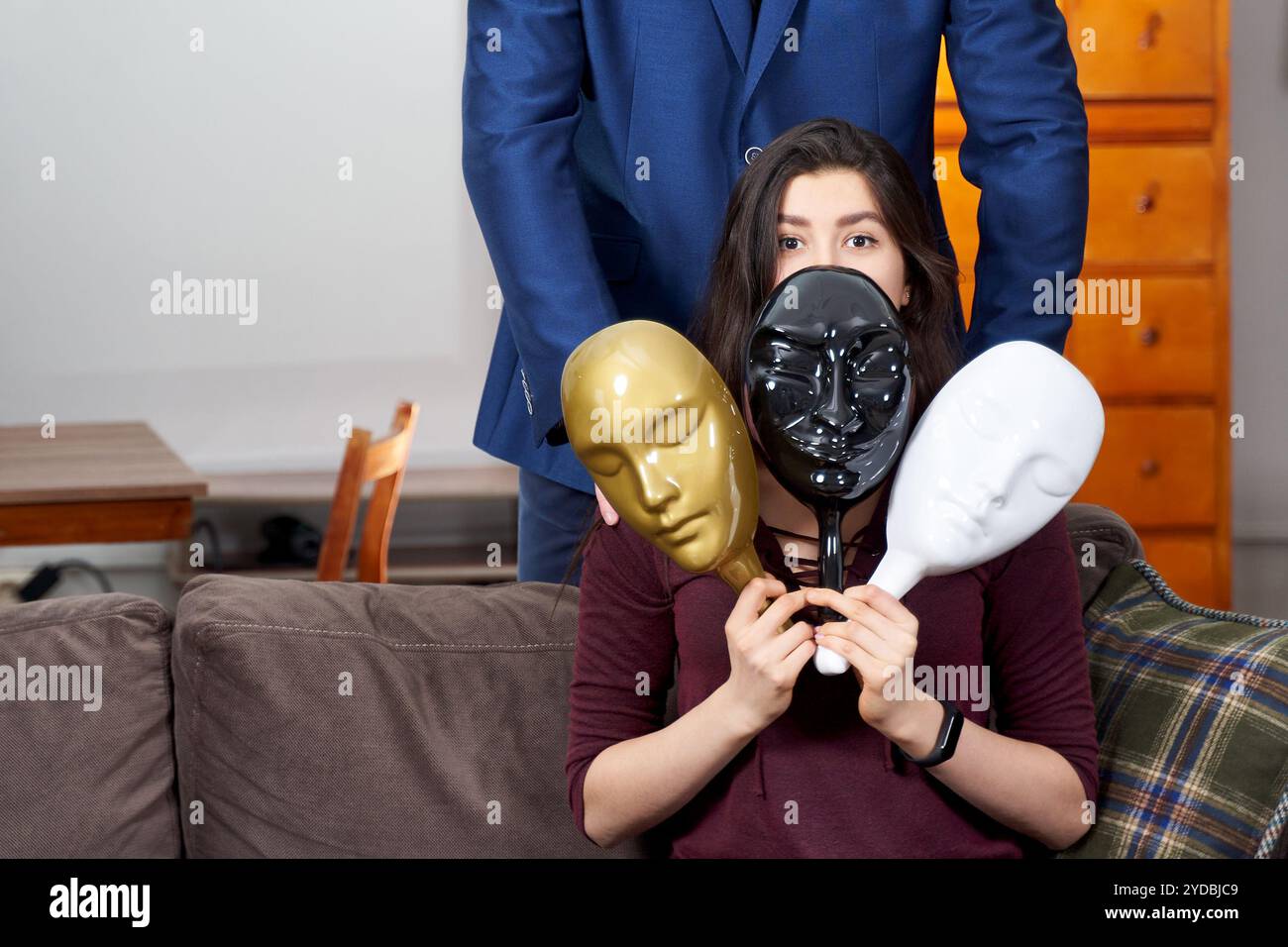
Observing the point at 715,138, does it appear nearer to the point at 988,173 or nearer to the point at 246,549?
the point at 988,173

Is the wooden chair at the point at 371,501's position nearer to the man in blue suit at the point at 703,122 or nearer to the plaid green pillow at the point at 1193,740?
the man in blue suit at the point at 703,122

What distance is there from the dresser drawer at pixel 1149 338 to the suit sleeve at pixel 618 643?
7.36 feet

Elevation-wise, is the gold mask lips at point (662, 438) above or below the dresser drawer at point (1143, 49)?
below

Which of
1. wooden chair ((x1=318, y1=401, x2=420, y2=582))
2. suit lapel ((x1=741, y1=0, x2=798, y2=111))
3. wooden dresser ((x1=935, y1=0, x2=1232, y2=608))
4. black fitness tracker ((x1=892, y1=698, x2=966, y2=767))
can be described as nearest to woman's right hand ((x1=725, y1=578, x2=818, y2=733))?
black fitness tracker ((x1=892, y1=698, x2=966, y2=767))

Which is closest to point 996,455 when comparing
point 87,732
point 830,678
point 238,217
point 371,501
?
point 830,678

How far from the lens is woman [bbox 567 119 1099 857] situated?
3.53ft

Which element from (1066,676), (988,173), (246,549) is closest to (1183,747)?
(1066,676)

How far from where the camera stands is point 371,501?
8.90 feet

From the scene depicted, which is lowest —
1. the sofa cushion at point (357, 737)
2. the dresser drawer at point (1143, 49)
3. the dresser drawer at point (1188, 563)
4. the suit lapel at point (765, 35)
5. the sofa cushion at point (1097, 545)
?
the dresser drawer at point (1188, 563)

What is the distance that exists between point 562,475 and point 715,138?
0.38 metres

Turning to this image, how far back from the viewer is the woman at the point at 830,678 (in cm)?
108

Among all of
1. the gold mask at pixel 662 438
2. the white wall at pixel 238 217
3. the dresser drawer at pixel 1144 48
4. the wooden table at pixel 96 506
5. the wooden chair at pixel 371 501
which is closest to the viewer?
the gold mask at pixel 662 438

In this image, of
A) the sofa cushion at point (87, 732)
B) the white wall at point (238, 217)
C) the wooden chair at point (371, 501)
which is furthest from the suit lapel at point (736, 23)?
the white wall at point (238, 217)

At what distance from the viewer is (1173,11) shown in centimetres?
307
